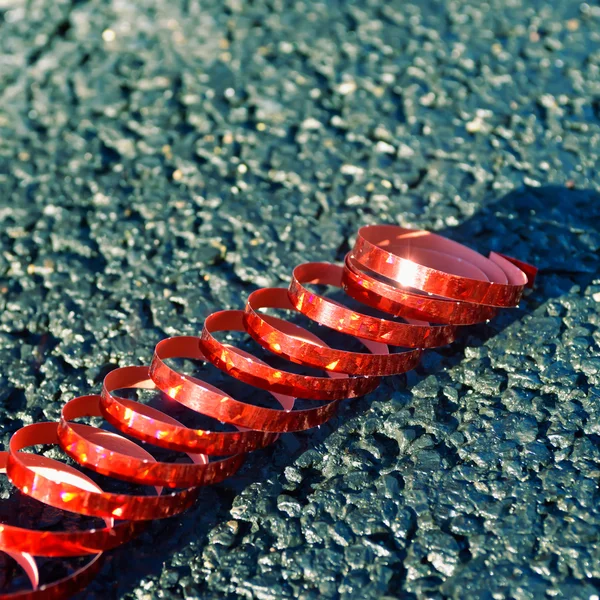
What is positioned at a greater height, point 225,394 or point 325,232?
point 325,232

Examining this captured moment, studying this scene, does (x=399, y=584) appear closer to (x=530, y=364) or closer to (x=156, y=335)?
(x=530, y=364)

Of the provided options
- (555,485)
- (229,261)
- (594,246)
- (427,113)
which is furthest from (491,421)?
(427,113)

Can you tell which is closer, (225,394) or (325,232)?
(225,394)

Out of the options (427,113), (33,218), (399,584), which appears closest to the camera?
(399,584)
